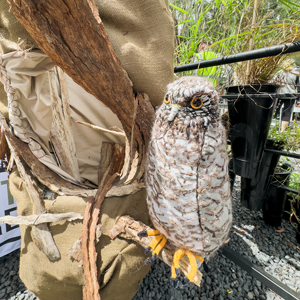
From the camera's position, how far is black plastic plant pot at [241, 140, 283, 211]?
909mm

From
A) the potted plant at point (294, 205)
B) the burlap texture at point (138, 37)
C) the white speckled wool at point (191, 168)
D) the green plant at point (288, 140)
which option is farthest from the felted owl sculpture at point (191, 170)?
the potted plant at point (294, 205)

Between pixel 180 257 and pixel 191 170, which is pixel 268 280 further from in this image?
pixel 191 170

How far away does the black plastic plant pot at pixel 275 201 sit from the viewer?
1096 millimetres

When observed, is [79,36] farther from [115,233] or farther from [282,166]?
[282,166]

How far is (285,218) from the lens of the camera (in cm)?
134

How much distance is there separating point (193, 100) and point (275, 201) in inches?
45.2

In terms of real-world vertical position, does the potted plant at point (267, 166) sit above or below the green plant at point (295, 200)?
above

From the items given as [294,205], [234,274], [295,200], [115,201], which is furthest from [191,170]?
[294,205]

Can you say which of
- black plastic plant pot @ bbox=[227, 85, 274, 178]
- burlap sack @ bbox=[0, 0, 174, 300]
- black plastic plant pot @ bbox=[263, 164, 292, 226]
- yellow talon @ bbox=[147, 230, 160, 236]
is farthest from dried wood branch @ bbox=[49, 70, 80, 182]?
black plastic plant pot @ bbox=[263, 164, 292, 226]

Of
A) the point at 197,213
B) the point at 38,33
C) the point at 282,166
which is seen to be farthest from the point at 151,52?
the point at 282,166

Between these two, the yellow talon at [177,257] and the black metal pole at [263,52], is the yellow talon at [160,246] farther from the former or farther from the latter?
the black metal pole at [263,52]

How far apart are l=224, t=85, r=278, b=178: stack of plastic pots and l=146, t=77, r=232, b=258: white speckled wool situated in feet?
1.12

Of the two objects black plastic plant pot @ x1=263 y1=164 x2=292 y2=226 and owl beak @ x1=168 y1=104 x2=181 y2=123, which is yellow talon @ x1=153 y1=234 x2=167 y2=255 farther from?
black plastic plant pot @ x1=263 y1=164 x2=292 y2=226

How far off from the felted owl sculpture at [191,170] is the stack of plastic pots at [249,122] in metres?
0.34
